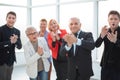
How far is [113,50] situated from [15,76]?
11.2ft

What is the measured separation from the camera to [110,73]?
269cm

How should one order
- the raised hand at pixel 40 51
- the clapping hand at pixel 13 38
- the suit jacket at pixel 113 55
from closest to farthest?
the suit jacket at pixel 113 55
the raised hand at pixel 40 51
the clapping hand at pixel 13 38

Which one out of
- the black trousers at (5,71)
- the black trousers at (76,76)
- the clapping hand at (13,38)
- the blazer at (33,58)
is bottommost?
the black trousers at (5,71)

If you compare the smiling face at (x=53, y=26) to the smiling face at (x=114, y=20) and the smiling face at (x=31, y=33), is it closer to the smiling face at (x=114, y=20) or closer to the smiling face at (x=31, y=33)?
the smiling face at (x=31, y=33)

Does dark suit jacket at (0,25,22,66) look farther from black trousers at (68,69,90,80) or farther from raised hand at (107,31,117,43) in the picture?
raised hand at (107,31,117,43)

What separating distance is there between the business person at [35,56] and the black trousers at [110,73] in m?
0.88

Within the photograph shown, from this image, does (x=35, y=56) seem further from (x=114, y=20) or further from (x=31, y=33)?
(x=114, y=20)

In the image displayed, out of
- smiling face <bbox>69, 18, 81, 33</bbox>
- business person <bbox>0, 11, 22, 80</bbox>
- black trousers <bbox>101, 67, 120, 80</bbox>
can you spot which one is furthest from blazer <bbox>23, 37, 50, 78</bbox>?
black trousers <bbox>101, 67, 120, 80</bbox>

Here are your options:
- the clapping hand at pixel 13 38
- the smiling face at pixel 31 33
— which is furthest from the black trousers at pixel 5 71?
the smiling face at pixel 31 33

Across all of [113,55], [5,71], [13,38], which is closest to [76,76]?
[113,55]

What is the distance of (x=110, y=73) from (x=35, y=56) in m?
1.09

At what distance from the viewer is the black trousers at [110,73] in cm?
266

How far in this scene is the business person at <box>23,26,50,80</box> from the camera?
3076 millimetres

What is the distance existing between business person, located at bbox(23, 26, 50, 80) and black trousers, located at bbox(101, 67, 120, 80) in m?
0.88
